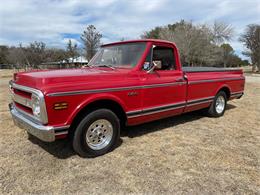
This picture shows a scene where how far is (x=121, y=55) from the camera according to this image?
4.79 metres

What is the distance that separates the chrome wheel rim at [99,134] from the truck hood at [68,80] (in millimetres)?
665

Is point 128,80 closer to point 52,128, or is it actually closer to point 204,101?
point 52,128

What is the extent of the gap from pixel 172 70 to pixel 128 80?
1.35 m

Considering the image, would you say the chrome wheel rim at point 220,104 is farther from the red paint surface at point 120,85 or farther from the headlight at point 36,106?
the headlight at point 36,106

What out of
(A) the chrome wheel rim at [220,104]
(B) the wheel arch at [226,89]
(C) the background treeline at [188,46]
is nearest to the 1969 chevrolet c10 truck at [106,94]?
(B) the wheel arch at [226,89]

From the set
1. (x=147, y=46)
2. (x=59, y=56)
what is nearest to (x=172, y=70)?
(x=147, y=46)

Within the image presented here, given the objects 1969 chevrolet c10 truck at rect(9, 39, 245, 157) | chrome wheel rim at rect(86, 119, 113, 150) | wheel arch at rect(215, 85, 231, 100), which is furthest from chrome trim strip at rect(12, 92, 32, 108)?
wheel arch at rect(215, 85, 231, 100)

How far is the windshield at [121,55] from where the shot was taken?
4.55 metres

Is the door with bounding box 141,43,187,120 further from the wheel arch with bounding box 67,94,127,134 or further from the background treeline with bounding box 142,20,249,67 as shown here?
the background treeline with bounding box 142,20,249,67

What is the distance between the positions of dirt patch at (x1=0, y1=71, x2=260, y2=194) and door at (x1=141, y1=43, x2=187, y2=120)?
0.60 metres

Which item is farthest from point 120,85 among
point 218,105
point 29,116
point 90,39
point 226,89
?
point 90,39

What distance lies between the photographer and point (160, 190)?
9.98ft

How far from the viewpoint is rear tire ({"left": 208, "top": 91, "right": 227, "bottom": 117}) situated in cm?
636

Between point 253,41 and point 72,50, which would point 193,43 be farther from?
point 72,50
